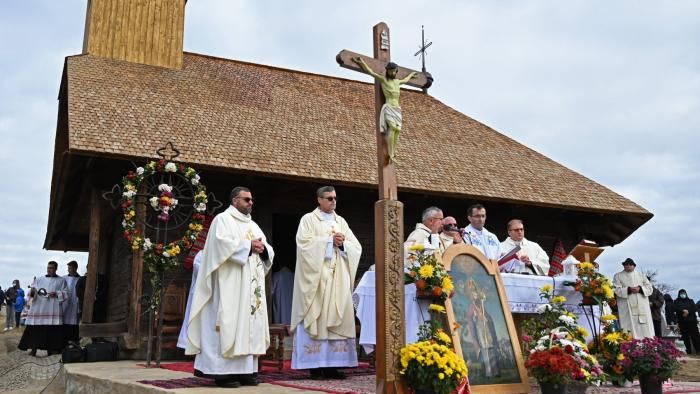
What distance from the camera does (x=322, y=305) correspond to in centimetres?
709

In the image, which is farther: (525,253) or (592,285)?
(525,253)

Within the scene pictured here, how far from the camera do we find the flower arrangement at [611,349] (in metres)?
6.00

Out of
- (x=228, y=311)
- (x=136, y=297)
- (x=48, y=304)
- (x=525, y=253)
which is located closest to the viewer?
(x=228, y=311)

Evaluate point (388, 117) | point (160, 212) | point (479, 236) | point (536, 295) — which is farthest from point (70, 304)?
point (388, 117)

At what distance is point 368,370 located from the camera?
26.0 feet

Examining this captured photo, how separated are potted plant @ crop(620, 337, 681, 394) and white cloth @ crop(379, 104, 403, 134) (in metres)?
2.93

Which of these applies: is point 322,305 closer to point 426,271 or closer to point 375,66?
point 426,271

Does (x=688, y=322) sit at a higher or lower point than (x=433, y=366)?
higher

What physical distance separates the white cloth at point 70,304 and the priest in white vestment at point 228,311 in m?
9.00

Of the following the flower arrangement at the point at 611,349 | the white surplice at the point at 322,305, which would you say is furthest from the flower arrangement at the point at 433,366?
the white surplice at the point at 322,305

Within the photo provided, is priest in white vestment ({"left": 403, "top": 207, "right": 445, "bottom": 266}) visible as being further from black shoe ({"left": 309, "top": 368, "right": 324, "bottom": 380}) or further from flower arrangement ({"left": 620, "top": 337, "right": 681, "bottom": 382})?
flower arrangement ({"left": 620, "top": 337, "right": 681, "bottom": 382})

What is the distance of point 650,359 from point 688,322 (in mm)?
12661

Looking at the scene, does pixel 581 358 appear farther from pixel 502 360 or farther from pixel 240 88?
pixel 240 88

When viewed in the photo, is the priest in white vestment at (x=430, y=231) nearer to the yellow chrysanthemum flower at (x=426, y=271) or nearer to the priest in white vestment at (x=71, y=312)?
the yellow chrysanthemum flower at (x=426, y=271)
